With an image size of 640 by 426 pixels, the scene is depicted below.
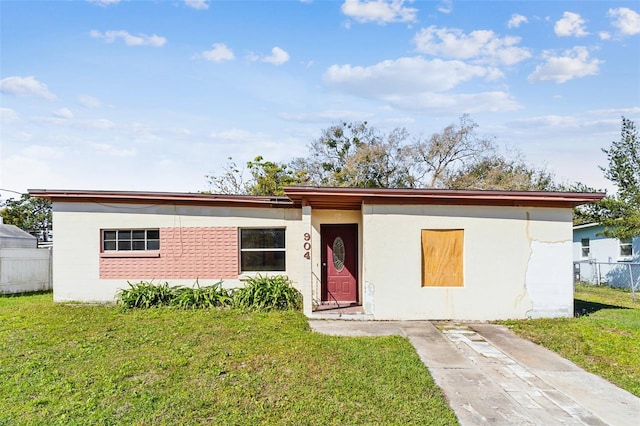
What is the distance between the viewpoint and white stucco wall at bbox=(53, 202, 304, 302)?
10586 mm

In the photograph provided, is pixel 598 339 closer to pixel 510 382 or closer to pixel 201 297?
pixel 510 382

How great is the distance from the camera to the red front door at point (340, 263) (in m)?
10.8

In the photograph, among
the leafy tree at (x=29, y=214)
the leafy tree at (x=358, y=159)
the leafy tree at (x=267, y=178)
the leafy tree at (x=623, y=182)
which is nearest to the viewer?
the leafy tree at (x=623, y=182)

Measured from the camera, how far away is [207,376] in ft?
17.0

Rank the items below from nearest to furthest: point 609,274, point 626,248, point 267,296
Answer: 1. point 267,296
2. point 626,248
3. point 609,274

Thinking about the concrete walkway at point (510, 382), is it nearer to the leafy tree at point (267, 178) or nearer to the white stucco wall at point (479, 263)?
the white stucco wall at point (479, 263)

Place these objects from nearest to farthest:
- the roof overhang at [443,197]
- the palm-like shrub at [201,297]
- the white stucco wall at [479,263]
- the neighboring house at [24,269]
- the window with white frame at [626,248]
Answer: the roof overhang at [443,197]
the white stucco wall at [479,263]
the palm-like shrub at [201,297]
the neighboring house at [24,269]
the window with white frame at [626,248]

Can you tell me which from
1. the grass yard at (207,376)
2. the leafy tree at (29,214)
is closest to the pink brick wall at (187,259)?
the grass yard at (207,376)

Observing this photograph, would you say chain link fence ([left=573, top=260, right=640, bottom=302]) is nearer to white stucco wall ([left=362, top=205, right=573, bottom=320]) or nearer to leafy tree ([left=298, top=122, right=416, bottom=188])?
white stucco wall ([left=362, top=205, right=573, bottom=320])

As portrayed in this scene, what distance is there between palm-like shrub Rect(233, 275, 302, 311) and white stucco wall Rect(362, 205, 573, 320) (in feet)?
6.71

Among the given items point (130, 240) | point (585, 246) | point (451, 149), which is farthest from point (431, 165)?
point (130, 240)

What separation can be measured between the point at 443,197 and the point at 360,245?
8.69 ft

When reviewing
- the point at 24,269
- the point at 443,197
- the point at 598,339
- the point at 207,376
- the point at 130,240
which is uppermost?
the point at 443,197

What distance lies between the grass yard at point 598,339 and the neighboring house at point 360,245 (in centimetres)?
70
